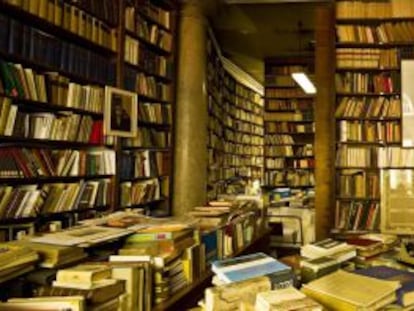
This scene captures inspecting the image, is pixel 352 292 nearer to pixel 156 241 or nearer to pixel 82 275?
pixel 82 275

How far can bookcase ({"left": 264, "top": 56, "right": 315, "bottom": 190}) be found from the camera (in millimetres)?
8398

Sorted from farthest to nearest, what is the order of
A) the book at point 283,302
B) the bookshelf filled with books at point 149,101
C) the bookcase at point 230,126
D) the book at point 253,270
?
the bookcase at point 230,126 < the bookshelf filled with books at point 149,101 < the book at point 253,270 < the book at point 283,302

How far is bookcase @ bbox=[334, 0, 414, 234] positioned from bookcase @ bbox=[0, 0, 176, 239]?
1882 mm

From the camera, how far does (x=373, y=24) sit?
4793 millimetres

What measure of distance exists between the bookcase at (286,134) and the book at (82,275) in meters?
6.96

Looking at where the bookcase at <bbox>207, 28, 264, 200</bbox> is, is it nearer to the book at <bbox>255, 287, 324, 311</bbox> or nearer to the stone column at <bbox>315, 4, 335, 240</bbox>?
the stone column at <bbox>315, 4, 335, 240</bbox>

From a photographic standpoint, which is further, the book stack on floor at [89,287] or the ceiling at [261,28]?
the ceiling at [261,28]

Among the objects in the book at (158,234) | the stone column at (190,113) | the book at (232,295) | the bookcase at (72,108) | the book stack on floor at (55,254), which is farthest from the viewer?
the stone column at (190,113)

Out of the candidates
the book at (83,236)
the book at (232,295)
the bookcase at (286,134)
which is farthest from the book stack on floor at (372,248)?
the bookcase at (286,134)

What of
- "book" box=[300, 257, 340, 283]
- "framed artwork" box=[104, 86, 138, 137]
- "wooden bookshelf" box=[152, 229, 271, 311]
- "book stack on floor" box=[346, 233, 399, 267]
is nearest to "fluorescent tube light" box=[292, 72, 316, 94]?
"framed artwork" box=[104, 86, 138, 137]

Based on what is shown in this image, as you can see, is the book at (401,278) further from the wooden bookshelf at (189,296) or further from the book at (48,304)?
the book at (48,304)

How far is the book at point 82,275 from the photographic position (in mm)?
1544

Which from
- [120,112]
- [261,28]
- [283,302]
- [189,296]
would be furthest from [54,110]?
[261,28]

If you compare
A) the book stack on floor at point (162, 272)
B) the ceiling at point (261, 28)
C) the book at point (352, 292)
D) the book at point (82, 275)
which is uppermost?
the ceiling at point (261, 28)
